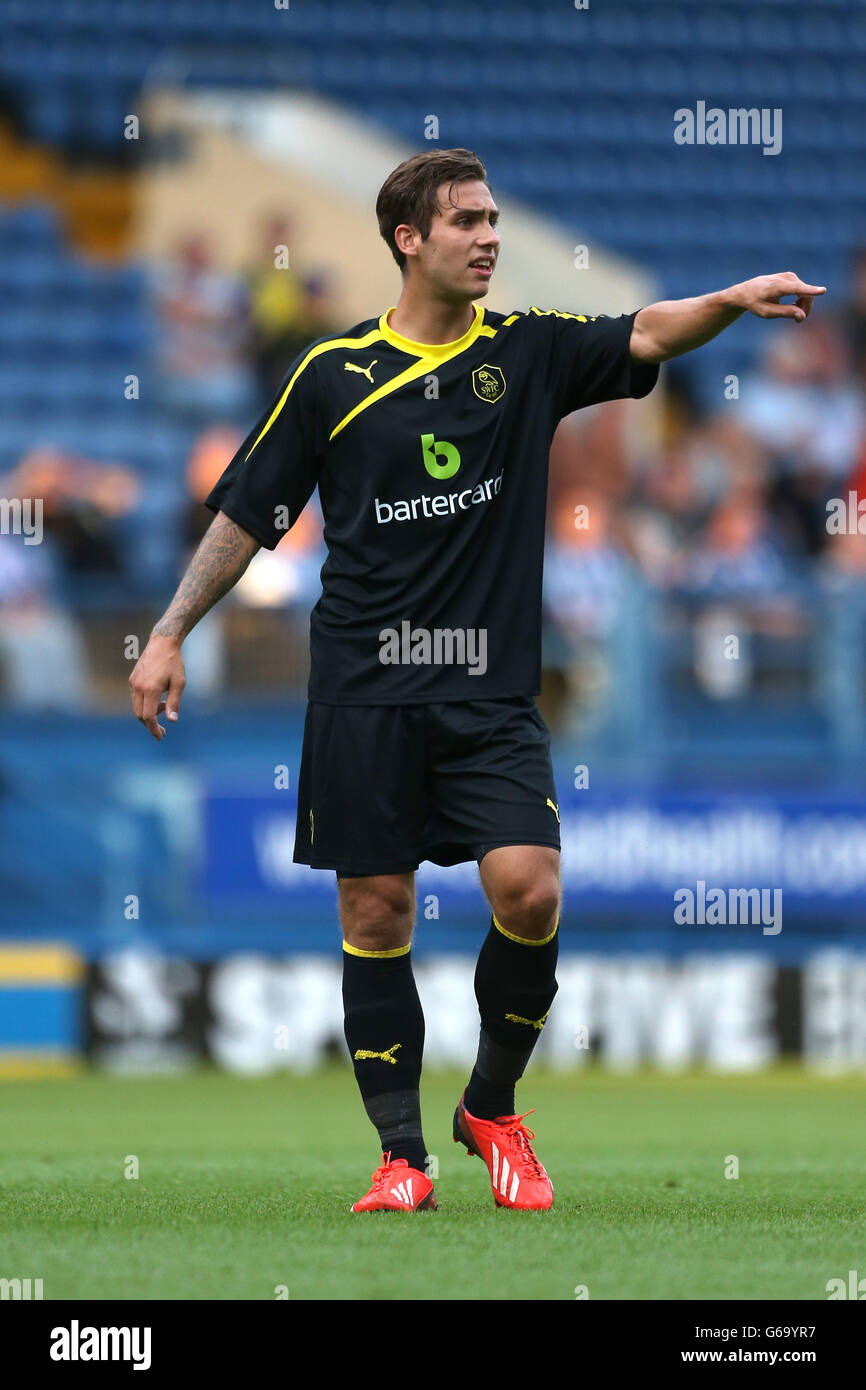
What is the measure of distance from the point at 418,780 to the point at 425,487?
2.02 feet

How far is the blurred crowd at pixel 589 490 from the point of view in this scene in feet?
31.1

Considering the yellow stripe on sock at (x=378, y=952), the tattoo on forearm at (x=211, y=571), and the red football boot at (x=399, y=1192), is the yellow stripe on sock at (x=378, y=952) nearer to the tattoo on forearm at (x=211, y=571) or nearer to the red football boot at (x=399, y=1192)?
the red football boot at (x=399, y=1192)

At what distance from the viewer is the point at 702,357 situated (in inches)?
582

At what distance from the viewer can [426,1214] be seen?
14.3ft

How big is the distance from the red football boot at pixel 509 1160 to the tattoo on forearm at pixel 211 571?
123cm

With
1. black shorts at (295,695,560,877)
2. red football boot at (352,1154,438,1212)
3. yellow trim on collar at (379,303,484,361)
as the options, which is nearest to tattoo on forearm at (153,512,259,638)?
black shorts at (295,695,560,877)

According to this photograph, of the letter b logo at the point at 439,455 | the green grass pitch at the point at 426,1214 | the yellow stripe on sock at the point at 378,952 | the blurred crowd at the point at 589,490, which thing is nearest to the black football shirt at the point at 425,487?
the letter b logo at the point at 439,455

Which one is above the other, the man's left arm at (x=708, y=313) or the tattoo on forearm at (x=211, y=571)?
the man's left arm at (x=708, y=313)

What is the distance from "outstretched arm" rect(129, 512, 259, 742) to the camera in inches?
175

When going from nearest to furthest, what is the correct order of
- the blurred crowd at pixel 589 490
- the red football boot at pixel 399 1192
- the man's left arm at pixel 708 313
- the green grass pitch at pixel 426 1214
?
1. the green grass pitch at pixel 426 1214
2. the man's left arm at pixel 708 313
3. the red football boot at pixel 399 1192
4. the blurred crowd at pixel 589 490
